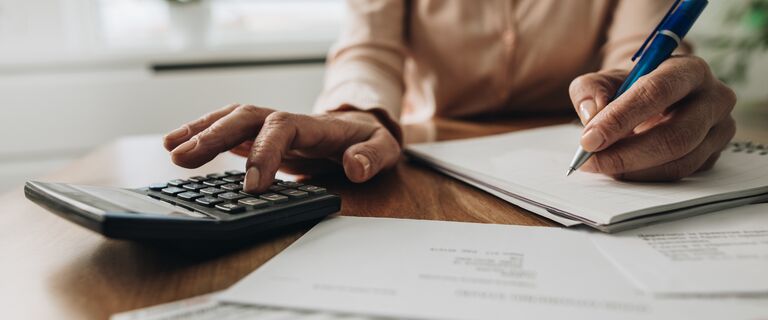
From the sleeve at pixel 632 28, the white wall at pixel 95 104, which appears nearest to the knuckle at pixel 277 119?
the sleeve at pixel 632 28

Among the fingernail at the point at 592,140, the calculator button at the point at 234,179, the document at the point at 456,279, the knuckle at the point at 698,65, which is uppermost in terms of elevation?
the knuckle at the point at 698,65

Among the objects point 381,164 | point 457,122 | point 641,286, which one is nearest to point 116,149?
point 381,164

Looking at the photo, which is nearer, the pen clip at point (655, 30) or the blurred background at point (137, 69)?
the pen clip at point (655, 30)

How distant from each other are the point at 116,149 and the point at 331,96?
0.31 meters

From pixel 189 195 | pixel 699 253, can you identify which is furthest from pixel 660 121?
pixel 189 195

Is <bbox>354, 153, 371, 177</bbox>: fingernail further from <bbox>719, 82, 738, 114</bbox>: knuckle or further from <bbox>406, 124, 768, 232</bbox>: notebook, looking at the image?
<bbox>719, 82, 738, 114</bbox>: knuckle

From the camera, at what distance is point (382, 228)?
40 cm

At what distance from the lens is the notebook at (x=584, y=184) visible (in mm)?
396

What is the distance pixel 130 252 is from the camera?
1.15 feet

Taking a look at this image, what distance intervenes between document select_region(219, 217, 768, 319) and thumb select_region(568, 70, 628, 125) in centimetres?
15

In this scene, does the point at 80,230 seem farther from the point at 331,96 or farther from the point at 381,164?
the point at 331,96

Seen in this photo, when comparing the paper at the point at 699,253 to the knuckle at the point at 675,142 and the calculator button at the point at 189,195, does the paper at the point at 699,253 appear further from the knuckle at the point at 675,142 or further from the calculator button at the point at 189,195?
the calculator button at the point at 189,195

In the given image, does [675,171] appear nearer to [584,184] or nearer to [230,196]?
[584,184]

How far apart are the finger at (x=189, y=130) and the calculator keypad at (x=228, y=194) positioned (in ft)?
0.18
